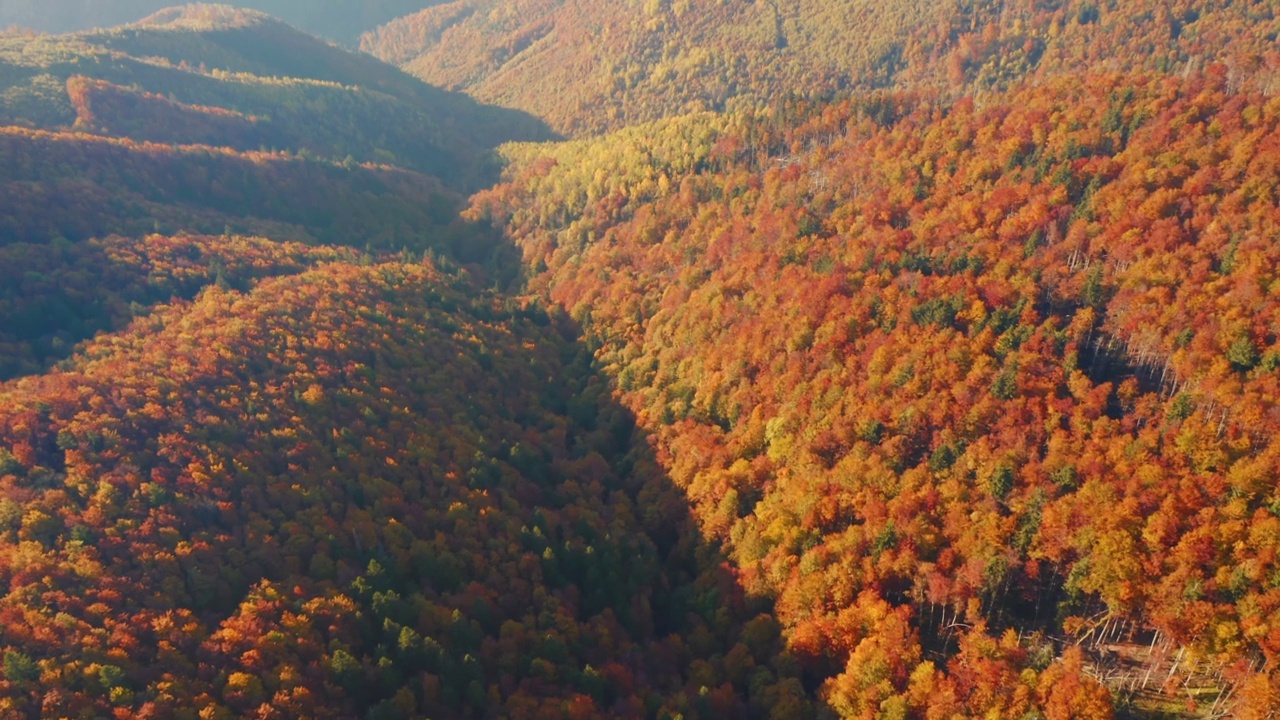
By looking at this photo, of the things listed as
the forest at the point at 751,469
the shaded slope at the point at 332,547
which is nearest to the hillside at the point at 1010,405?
the forest at the point at 751,469

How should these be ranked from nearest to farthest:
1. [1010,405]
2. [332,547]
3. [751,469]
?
[1010,405] < [332,547] < [751,469]

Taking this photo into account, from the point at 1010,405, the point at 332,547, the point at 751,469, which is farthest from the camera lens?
the point at 751,469

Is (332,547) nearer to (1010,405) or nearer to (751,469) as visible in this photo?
(751,469)

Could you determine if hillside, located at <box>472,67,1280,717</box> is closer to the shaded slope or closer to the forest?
the forest

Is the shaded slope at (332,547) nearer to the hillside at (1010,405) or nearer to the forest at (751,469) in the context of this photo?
the forest at (751,469)

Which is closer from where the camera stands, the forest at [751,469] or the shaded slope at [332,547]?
the forest at [751,469]

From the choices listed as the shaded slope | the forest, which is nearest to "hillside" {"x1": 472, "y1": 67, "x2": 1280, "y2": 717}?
the forest

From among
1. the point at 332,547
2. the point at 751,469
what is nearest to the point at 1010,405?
the point at 751,469

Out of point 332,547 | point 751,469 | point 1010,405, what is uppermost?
point 1010,405

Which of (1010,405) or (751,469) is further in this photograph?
(751,469)

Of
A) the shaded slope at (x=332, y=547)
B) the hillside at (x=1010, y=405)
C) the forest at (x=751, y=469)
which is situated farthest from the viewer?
the shaded slope at (x=332, y=547)

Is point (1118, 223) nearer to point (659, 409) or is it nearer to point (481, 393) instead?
point (659, 409)

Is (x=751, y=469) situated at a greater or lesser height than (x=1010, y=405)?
lesser
